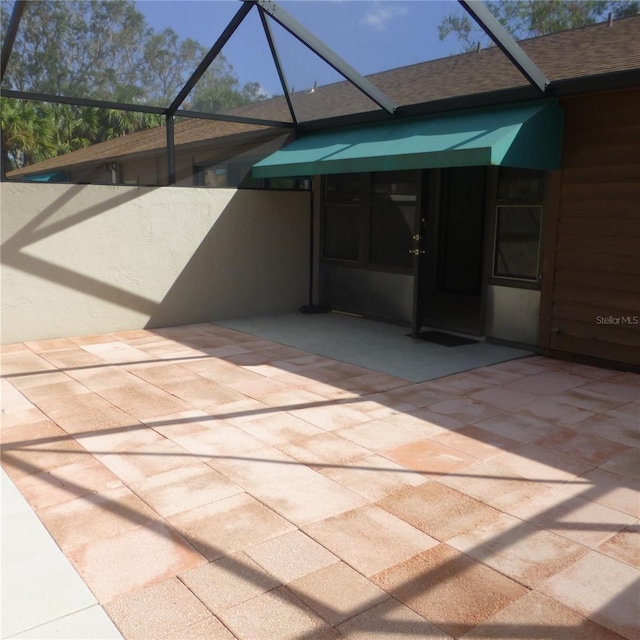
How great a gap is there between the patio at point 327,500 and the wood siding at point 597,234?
53cm

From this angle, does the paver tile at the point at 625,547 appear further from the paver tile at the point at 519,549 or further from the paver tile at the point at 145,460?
the paver tile at the point at 145,460

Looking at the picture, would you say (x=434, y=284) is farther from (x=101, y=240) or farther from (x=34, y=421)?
(x=34, y=421)

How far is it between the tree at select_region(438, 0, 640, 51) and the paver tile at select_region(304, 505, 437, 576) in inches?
239

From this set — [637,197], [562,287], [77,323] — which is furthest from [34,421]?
[637,197]

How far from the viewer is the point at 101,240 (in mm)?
6992

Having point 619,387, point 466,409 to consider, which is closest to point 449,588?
point 466,409

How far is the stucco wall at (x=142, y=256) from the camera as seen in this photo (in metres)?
6.54

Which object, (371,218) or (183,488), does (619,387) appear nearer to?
(183,488)

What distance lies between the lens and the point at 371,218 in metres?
8.17

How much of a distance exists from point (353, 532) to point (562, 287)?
4143mm

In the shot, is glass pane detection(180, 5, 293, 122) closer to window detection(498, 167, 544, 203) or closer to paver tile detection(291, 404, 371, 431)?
window detection(498, 167, 544, 203)

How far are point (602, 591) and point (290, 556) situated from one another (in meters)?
1.27

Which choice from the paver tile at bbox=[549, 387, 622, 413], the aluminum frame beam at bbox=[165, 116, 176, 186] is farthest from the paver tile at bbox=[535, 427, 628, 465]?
the aluminum frame beam at bbox=[165, 116, 176, 186]

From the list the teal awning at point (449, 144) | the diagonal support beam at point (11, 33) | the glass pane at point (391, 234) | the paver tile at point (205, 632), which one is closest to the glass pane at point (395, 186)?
the glass pane at point (391, 234)
